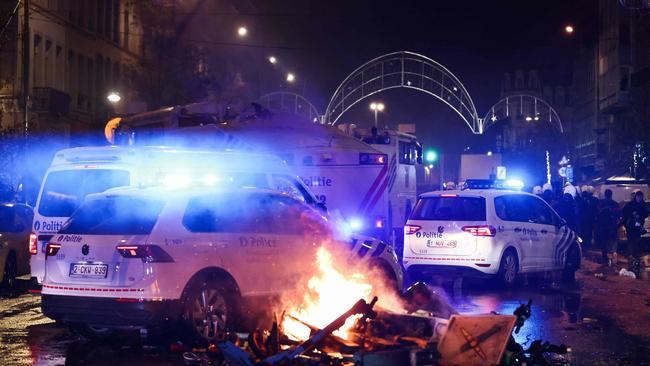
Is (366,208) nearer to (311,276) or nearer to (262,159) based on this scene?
(262,159)

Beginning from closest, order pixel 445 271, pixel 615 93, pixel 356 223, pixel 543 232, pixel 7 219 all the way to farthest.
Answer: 1. pixel 445 271
2. pixel 7 219
3. pixel 543 232
4. pixel 356 223
5. pixel 615 93

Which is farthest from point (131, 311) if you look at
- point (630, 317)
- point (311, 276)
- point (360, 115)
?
point (360, 115)

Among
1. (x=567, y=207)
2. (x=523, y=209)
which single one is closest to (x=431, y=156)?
(x=567, y=207)

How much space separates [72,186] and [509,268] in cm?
785

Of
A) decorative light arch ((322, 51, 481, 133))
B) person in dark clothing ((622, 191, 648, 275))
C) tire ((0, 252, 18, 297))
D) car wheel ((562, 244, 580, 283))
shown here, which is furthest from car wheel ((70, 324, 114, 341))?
decorative light arch ((322, 51, 481, 133))

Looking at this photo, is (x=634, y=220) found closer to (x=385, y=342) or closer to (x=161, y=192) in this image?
(x=161, y=192)

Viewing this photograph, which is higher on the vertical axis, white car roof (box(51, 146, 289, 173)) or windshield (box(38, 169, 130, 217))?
white car roof (box(51, 146, 289, 173))

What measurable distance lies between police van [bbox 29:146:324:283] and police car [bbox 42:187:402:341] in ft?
4.47

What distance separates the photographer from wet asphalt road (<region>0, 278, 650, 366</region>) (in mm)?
9391

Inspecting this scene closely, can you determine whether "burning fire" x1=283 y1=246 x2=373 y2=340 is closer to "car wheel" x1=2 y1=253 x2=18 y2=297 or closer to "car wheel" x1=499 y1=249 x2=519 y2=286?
"car wheel" x1=499 y1=249 x2=519 y2=286

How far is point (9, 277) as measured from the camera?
1633 centimetres

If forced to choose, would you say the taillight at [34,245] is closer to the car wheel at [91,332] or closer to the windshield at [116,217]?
the car wheel at [91,332]

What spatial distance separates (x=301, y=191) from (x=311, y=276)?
12.9ft

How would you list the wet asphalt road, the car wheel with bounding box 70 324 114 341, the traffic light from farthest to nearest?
the traffic light < the car wheel with bounding box 70 324 114 341 < the wet asphalt road
